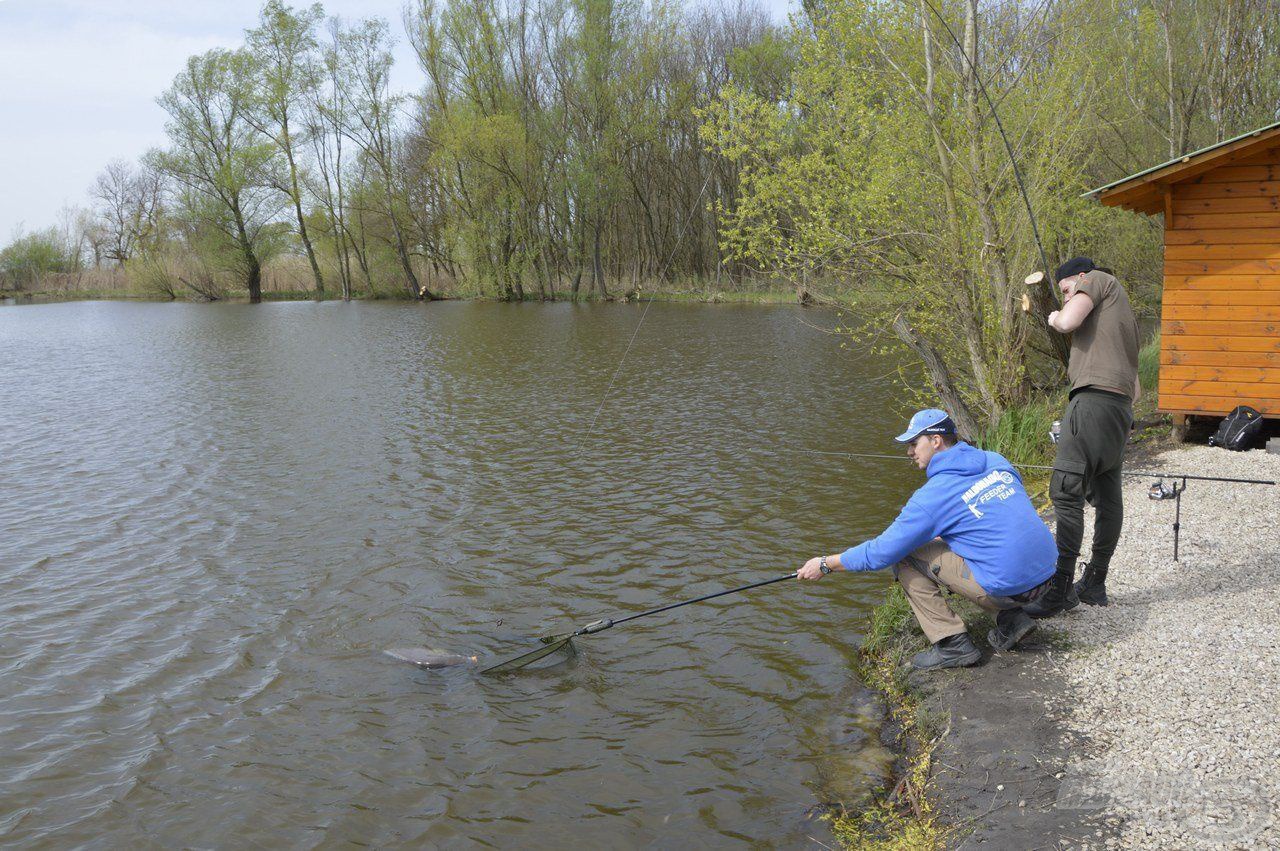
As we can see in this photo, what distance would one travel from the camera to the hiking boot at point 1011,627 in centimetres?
512

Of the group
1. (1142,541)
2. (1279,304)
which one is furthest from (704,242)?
(1142,541)

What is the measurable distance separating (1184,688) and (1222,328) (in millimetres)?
7183

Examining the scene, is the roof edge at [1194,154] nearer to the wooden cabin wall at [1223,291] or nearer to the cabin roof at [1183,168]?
the cabin roof at [1183,168]

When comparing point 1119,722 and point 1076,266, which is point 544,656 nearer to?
point 1119,722

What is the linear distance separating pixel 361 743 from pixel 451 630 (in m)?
1.65

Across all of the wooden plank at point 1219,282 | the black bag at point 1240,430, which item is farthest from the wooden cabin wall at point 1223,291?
the black bag at point 1240,430

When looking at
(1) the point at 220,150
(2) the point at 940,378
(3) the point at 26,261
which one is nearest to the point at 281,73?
(1) the point at 220,150

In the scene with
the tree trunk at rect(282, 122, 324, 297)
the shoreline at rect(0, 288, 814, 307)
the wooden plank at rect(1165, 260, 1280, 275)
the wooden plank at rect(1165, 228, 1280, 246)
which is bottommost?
the wooden plank at rect(1165, 260, 1280, 275)

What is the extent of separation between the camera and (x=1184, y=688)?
14.8 ft

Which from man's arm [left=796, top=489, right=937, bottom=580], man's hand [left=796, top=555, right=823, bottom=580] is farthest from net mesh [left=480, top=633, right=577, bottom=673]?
man's arm [left=796, top=489, right=937, bottom=580]

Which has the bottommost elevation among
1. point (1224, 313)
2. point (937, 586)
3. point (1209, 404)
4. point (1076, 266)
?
point (937, 586)

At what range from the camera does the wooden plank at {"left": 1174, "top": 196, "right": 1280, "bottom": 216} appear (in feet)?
31.9

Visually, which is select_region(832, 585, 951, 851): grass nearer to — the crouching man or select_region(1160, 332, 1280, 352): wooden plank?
the crouching man

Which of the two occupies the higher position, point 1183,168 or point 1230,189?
point 1183,168
